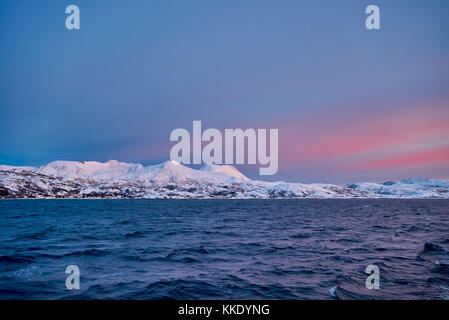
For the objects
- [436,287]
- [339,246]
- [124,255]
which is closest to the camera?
[436,287]

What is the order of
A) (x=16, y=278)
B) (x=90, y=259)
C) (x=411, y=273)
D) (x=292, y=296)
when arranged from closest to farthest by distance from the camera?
1. (x=292, y=296)
2. (x=16, y=278)
3. (x=411, y=273)
4. (x=90, y=259)

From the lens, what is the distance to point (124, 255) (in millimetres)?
23953

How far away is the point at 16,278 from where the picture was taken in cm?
1670

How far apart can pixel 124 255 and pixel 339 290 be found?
58.1ft
